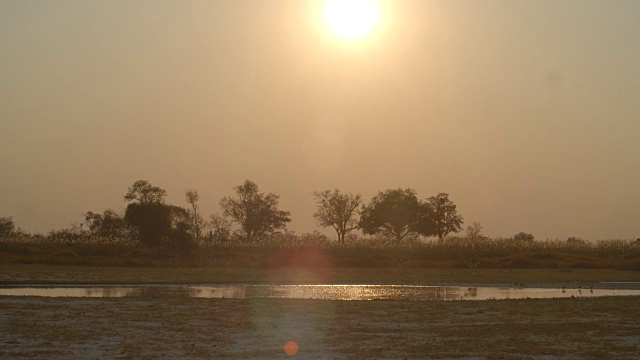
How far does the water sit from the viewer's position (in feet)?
110

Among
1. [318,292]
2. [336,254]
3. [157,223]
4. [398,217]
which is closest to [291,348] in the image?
[318,292]

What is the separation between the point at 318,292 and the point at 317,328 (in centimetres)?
1395

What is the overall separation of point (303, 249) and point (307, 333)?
52339mm

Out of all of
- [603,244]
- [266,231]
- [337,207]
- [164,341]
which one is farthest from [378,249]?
[266,231]

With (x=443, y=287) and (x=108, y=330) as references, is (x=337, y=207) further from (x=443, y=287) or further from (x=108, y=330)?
(x=108, y=330)

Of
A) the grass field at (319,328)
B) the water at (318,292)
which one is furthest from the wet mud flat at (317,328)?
the water at (318,292)

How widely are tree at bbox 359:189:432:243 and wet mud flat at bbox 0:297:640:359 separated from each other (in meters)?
93.6

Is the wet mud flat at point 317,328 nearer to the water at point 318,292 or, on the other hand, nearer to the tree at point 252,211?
the water at point 318,292

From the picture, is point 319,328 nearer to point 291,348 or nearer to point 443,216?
point 291,348

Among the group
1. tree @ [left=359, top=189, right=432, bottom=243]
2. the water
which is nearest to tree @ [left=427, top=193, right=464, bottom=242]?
tree @ [left=359, top=189, right=432, bottom=243]

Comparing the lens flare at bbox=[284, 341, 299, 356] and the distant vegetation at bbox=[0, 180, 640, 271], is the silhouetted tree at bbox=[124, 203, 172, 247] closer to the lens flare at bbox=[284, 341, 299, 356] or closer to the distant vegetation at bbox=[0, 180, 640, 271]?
the distant vegetation at bbox=[0, 180, 640, 271]

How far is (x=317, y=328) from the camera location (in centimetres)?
2264

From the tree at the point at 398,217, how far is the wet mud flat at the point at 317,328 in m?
93.6

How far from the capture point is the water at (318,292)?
3350 centimetres
